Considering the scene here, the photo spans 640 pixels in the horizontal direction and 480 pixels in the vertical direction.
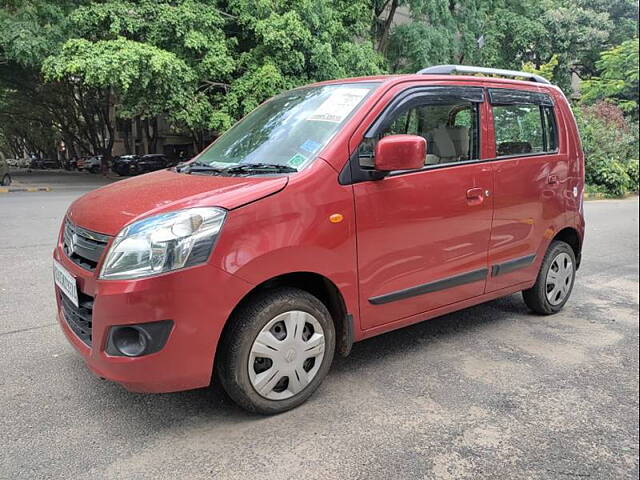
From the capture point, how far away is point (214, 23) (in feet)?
51.2

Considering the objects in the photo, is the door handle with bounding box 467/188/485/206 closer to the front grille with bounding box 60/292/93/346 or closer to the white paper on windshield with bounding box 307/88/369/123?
the white paper on windshield with bounding box 307/88/369/123

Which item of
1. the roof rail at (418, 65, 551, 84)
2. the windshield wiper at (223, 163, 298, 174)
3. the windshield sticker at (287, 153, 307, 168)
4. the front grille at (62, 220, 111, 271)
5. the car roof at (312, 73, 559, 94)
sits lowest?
the front grille at (62, 220, 111, 271)

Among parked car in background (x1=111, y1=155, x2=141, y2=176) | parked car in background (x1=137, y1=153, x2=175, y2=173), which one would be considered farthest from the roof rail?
parked car in background (x1=111, y1=155, x2=141, y2=176)

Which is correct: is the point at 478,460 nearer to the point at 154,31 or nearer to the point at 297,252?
the point at 297,252

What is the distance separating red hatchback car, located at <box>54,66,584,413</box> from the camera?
247cm

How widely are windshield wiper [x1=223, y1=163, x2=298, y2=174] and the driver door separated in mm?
418

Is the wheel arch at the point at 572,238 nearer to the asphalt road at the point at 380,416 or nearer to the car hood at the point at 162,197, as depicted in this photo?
the asphalt road at the point at 380,416

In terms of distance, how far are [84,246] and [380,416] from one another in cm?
184

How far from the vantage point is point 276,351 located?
278cm

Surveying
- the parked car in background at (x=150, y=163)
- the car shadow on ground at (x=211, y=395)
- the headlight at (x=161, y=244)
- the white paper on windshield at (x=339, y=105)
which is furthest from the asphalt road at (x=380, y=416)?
the parked car in background at (x=150, y=163)

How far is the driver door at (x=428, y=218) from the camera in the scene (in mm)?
3117

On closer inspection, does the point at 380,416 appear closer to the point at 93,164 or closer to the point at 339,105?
the point at 339,105

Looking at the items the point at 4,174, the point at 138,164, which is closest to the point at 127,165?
the point at 138,164

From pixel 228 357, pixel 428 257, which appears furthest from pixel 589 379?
pixel 228 357
